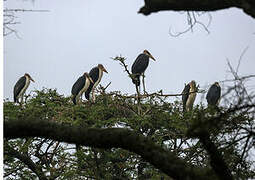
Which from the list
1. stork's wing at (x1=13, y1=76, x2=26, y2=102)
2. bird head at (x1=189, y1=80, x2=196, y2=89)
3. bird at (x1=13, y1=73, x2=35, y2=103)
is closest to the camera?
bird head at (x1=189, y1=80, x2=196, y2=89)

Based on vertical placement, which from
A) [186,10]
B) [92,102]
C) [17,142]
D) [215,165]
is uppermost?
[92,102]

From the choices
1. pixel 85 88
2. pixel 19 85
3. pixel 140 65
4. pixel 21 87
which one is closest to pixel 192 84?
pixel 140 65

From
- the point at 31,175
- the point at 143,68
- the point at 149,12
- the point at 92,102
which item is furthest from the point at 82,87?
the point at 149,12

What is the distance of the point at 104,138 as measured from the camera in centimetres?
352

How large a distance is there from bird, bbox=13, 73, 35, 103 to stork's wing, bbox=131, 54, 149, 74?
3416 millimetres

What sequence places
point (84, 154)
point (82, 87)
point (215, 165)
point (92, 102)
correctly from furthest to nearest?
1. point (82, 87)
2. point (92, 102)
3. point (84, 154)
4. point (215, 165)

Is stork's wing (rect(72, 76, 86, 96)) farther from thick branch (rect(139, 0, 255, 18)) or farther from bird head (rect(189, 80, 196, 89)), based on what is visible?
thick branch (rect(139, 0, 255, 18))

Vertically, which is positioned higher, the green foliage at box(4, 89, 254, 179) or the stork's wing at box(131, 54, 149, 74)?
the stork's wing at box(131, 54, 149, 74)

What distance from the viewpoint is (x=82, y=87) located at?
701 inches

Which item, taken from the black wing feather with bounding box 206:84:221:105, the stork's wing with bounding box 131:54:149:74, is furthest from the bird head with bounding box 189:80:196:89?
the stork's wing with bounding box 131:54:149:74

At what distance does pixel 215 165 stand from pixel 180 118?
9.43 m

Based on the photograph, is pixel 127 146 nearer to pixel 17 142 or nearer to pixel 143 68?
pixel 17 142

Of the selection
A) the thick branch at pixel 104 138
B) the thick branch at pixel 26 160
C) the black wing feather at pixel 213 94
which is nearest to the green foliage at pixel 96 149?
the thick branch at pixel 26 160

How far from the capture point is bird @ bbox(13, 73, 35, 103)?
18.4 metres
